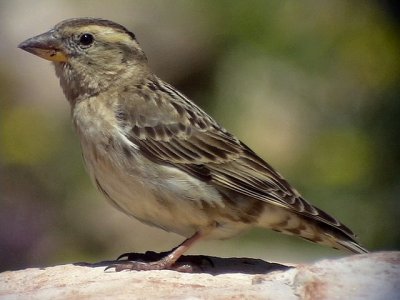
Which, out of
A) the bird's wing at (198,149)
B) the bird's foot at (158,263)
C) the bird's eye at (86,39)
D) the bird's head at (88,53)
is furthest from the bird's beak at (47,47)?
the bird's foot at (158,263)

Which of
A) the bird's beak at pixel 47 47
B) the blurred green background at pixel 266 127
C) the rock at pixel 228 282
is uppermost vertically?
the blurred green background at pixel 266 127

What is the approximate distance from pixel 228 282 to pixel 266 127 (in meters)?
4.76

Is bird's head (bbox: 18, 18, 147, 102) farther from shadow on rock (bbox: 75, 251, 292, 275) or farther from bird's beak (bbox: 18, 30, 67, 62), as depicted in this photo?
shadow on rock (bbox: 75, 251, 292, 275)

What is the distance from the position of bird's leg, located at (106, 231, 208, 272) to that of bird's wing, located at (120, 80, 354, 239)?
13.3 inches

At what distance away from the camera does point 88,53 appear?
23.3 ft

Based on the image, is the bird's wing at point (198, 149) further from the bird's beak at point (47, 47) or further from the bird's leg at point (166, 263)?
the bird's beak at point (47, 47)

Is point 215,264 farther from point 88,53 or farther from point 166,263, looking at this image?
point 88,53

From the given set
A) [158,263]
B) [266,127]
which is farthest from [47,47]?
[266,127]

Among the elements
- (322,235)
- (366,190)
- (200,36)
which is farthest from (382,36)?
(322,235)

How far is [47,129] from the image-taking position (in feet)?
33.4

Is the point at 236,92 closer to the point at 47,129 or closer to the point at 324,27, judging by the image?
the point at 324,27

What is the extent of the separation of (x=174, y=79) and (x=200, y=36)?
46 cm

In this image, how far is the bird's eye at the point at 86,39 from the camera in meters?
7.09

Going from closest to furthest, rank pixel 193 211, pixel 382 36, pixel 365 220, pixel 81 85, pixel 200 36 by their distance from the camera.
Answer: pixel 193 211, pixel 81 85, pixel 365 220, pixel 382 36, pixel 200 36
